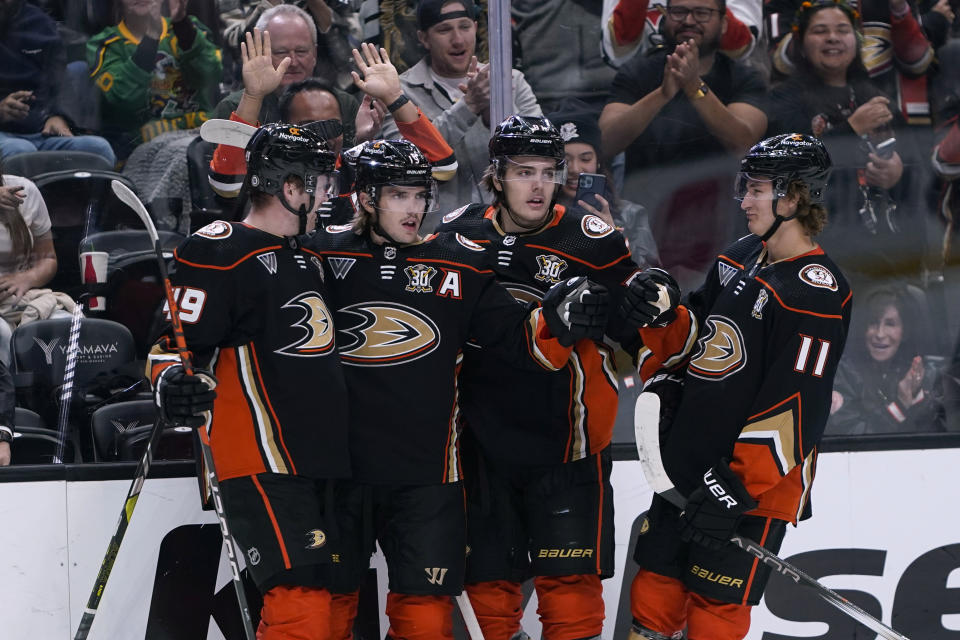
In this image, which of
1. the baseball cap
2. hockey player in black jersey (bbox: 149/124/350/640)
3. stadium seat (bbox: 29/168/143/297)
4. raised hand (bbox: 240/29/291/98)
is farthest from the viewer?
the baseball cap

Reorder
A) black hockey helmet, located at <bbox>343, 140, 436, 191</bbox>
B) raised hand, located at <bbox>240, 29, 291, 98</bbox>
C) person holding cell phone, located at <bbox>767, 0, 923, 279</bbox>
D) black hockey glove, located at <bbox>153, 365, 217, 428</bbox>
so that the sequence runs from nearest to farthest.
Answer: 1. black hockey glove, located at <bbox>153, 365, 217, 428</bbox>
2. black hockey helmet, located at <bbox>343, 140, 436, 191</bbox>
3. raised hand, located at <bbox>240, 29, 291, 98</bbox>
4. person holding cell phone, located at <bbox>767, 0, 923, 279</bbox>

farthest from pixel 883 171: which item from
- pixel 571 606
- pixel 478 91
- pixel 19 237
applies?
pixel 19 237

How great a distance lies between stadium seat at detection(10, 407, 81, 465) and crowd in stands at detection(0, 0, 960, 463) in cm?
43

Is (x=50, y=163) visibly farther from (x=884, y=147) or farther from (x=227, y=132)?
(x=884, y=147)

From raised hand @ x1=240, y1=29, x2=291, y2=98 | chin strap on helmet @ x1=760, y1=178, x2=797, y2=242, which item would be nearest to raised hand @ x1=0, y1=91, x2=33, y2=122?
raised hand @ x1=240, y1=29, x2=291, y2=98

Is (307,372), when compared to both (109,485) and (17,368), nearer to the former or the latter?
(109,485)

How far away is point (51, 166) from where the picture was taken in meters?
3.54

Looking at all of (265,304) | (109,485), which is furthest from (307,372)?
(109,485)

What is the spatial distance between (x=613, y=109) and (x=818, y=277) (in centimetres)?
160

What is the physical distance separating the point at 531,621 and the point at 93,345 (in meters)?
1.55

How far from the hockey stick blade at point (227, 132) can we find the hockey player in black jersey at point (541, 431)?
0.64m

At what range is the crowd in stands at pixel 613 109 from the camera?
3.48 metres

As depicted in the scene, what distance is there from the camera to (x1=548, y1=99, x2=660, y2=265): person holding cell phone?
3635 mm

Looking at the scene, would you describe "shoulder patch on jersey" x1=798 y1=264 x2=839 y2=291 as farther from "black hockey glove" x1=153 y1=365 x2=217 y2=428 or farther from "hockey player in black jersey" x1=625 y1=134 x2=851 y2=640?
"black hockey glove" x1=153 y1=365 x2=217 y2=428
